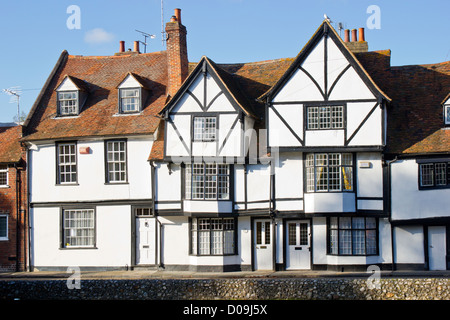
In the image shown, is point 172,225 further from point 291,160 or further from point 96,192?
point 291,160

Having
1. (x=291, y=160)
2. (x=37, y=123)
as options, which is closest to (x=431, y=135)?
(x=291, y=160)

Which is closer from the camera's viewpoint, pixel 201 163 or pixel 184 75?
pixel 201 163

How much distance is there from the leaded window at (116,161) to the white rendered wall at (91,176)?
24 centimetres

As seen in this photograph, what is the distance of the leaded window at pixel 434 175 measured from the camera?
29.6 m

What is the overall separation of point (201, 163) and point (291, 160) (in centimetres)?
401

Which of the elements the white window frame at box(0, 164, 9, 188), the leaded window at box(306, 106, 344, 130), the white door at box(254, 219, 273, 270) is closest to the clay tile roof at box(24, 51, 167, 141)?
the white window frame at box(0, 164, 9, 188)

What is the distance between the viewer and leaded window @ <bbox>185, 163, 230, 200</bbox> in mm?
31125

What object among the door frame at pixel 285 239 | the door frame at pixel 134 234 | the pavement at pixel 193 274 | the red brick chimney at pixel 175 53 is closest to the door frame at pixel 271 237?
the door frame at pixel 285 239

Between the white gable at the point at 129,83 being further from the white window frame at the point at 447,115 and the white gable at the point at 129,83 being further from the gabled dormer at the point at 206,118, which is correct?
the white window frame at the point at 447,115

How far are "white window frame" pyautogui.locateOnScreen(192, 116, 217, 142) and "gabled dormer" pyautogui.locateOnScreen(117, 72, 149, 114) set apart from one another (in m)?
3.93

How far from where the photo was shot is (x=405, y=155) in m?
29.8

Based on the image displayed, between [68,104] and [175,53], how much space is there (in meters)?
5.96

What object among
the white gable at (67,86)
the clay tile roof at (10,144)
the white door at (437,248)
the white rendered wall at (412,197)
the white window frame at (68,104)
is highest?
the white gable at (67,86)

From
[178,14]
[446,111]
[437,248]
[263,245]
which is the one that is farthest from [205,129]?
[437,248]
